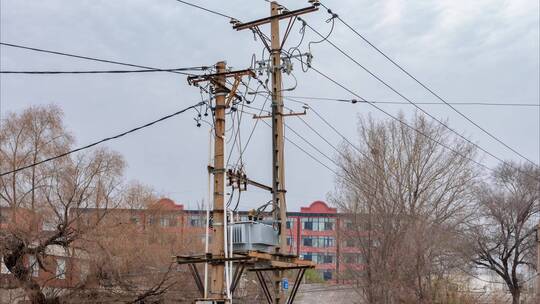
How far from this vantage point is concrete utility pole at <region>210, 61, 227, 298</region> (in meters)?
16.4

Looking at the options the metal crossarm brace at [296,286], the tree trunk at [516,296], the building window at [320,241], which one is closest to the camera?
the metal crossarm brace at [296,286]

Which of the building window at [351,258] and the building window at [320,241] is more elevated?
the building window at [320,241]

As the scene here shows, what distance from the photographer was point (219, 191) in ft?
55.9

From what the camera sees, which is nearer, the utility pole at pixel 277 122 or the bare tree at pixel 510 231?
the utility pole at pixel 277 122

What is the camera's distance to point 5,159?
41.7m

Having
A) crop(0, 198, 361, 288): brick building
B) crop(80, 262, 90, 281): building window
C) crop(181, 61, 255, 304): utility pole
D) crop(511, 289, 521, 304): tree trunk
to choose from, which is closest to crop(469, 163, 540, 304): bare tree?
crop(511, 289, 521, 304): tree trunk

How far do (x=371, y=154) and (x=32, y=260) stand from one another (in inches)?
838

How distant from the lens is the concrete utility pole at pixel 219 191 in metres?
16.4

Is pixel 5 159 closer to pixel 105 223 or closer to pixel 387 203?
pixel 105 223

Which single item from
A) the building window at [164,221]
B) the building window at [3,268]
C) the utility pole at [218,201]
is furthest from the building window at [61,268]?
the utility pole at [218,201]

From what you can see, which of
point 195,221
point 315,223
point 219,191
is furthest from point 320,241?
point 219,191

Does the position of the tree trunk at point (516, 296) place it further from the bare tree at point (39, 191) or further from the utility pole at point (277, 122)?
the utility pole at point (277, 122)

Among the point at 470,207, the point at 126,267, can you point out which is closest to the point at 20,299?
the point at 126,267

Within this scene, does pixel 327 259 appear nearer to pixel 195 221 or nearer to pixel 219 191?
pixel 195 221
